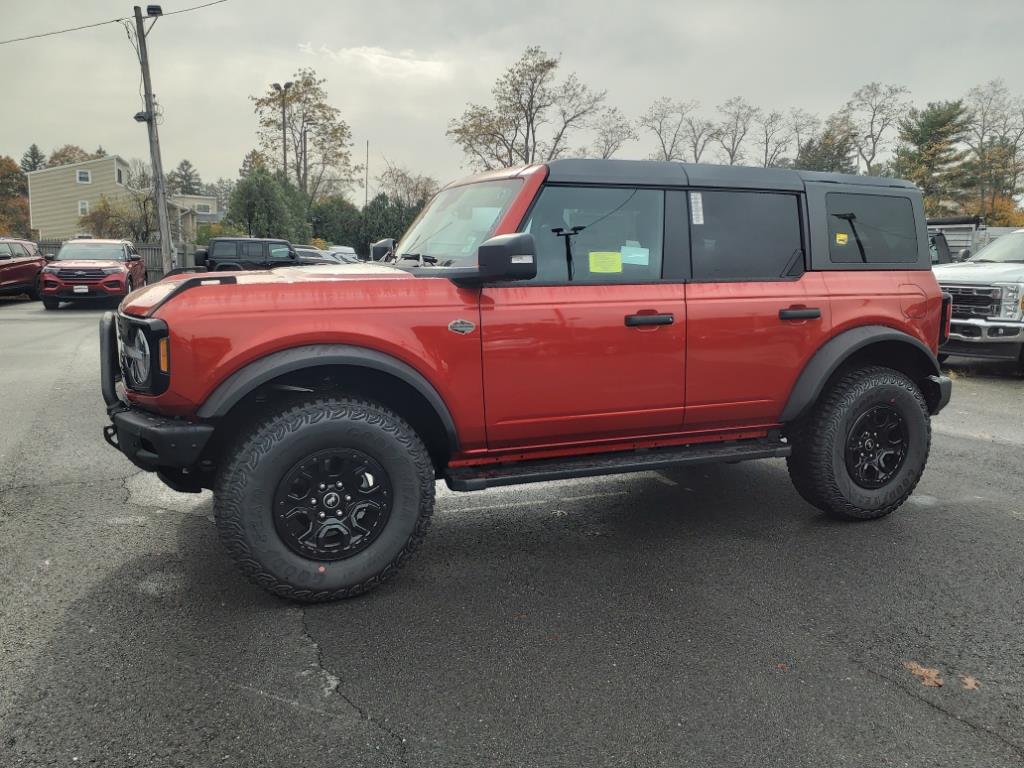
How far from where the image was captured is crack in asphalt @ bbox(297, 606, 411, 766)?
232 centimetres

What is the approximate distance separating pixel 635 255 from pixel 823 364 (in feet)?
4.04

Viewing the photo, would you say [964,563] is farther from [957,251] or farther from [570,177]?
[957,251]

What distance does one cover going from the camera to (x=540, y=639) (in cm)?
300

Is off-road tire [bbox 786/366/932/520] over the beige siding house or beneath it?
beneath

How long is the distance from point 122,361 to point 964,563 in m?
4.27

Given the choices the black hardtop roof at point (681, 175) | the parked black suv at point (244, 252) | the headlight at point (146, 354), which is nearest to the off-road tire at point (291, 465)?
the headlight at point (146, 354)

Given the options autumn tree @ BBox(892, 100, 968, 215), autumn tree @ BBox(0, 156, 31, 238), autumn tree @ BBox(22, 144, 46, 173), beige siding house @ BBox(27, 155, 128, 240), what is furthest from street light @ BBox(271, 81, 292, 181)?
autumn tree @ BBox(22, 144, 46, 173)

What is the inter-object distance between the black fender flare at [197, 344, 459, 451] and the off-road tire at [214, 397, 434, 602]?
0.18m

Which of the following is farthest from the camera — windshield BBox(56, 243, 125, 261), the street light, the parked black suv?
the street light

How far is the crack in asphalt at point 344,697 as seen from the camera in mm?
2323

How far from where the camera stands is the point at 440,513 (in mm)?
4535

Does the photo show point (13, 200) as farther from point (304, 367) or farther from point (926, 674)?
point (926, 674)

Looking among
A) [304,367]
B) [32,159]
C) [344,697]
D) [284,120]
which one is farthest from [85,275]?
[32,159]

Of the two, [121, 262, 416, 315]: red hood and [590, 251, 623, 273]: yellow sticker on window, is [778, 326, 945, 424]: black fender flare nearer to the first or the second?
[590, 251, 623, 273]: yellow sticker on window
